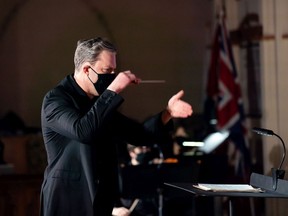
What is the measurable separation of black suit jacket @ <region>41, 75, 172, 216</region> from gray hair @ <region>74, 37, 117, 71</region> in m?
0.10

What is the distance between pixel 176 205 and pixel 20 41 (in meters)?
2.67

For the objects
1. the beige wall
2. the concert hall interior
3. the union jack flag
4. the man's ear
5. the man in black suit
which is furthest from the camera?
the beige wall

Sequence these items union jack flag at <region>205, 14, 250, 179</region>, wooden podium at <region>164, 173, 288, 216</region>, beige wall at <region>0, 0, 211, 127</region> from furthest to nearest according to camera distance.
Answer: beige wall at <region>0, 0, 211, 127</region>, union jack flag at <region>205, 14, 250, 179</region>, wooden podium at <region>164, 173, 288, 216</region>

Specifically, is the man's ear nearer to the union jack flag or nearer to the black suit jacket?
the black suit jacket

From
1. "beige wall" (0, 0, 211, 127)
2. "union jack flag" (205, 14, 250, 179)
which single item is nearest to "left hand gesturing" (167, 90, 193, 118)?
"union jack flag" (205, 14, 250, 179)

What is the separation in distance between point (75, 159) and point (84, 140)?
0.21 metres

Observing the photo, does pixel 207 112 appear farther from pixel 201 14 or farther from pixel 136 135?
pixel 136 135

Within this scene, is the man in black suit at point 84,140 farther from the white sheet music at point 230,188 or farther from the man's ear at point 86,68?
the white sheet music at point 230,188

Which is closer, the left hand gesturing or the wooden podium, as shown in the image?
the wooden podium

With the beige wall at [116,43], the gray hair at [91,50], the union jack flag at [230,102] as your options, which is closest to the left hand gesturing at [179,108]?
the gray hair at [91,50]

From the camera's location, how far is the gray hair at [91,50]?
353cm

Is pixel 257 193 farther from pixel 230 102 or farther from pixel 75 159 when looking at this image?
pixel 230 102

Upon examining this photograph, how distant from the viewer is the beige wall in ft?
29.2

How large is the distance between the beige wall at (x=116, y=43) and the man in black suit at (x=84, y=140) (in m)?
5.40
